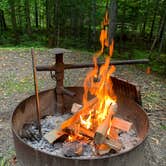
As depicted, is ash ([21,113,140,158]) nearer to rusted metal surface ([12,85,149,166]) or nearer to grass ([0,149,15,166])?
rusted metal surface ([12,85,149,166])

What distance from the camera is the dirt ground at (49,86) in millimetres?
3432

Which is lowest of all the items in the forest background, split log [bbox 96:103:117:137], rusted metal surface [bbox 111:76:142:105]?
the forest background

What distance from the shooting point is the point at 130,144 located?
9.89ft

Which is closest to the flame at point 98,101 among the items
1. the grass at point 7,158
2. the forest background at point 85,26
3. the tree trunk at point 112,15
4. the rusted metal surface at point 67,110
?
the rusted metal surface at point 67,110

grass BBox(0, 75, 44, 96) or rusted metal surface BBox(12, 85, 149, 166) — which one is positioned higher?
rusted metal surface BBox(12, 85, 149, 166)

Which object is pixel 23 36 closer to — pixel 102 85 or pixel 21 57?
pixel 21 57

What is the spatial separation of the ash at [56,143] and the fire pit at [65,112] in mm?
82

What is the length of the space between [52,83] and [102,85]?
2376 millimetres

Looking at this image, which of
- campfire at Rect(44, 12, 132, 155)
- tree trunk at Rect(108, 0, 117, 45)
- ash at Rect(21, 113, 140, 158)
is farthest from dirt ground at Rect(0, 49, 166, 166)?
tree trunk at Rect(108, 0, 117, 45)

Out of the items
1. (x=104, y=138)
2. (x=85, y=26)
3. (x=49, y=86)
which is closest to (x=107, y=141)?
(x=104, y=138)

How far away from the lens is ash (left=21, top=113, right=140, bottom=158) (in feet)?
8.98

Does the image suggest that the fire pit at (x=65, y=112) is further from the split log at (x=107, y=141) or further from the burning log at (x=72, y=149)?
the burning log at (x=72, y=149)

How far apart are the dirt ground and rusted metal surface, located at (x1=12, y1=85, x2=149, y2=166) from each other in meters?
0.47

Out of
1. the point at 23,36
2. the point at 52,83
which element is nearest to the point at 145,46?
the point at 23,36
